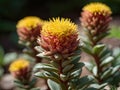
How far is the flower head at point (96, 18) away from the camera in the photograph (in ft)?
9.98

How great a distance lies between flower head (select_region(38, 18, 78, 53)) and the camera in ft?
8.02

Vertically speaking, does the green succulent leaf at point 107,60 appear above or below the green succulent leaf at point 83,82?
above

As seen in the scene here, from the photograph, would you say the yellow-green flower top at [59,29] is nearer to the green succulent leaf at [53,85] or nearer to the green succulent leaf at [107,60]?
the green succulent leaf at [53,85]

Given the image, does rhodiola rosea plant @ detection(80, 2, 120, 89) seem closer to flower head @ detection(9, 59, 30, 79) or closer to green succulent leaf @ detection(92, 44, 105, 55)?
green succulent leaf @ detection(92, 44, 105, 55)

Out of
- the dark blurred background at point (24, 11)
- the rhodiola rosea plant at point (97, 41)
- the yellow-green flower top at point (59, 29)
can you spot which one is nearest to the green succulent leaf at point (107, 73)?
the rhodiola rosea plant at point (97, 41)

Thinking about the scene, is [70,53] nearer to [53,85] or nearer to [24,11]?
[53,85]

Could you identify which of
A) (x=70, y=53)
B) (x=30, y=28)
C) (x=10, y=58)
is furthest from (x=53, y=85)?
(x=10, y=58)

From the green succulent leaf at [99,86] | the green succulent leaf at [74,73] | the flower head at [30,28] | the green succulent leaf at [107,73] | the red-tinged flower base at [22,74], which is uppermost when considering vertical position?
the flower head at [30,28]

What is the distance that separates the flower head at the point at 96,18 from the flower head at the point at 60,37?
569 mm

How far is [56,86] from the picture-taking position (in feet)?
9.04

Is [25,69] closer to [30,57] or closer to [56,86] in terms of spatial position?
[30,57]

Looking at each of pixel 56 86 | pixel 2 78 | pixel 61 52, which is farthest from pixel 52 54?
pixel 2 78

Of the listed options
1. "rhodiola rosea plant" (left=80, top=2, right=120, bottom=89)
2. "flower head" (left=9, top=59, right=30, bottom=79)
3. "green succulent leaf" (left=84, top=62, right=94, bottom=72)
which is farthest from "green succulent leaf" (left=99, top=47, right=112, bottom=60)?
"flower head" (left=9, top=59, right=30, bottom=79)

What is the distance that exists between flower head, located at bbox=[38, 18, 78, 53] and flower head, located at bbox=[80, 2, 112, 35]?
1.87 feet
